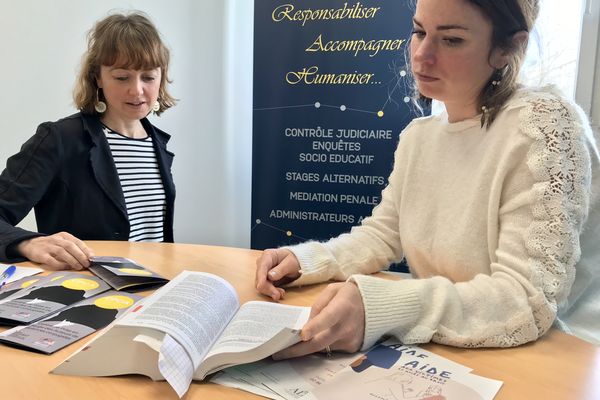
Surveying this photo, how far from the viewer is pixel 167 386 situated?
2.18 feet

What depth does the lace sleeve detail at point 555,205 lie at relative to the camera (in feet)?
2.65

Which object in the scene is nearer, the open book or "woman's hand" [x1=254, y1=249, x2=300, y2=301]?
the open book

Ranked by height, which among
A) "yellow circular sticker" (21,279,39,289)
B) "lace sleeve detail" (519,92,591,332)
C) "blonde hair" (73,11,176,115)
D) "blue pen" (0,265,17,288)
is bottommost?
"blue pen" (0,265,17,288)

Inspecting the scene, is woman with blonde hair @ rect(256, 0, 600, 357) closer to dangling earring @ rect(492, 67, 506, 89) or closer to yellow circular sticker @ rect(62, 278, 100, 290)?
dangling earring @ rect(492, 67, 506, 89)

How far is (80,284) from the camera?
1021 mm

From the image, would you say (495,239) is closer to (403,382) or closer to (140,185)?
(403,382)

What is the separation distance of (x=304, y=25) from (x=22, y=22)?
1.17 metres

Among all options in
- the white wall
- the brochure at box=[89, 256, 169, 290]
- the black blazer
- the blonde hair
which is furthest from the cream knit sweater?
the white wall

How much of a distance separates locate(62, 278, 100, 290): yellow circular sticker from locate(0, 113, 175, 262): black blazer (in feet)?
1.96

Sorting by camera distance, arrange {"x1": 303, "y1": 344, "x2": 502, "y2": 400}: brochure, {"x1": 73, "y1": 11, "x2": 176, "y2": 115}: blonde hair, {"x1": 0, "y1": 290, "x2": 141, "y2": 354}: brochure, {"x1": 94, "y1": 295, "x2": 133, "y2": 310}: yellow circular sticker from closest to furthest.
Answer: {"x1": 303, "y1": 344, "x2": 502, "y2": 400}: brochure
{"x1": 0, "y1": 290, "x2": 141, "y2": 354}: brochure
{"x1": 94, "y1": 295, "x2": 133, "y2": 310}: yellow circular sticker
{"x1": 73, "y1": 11, "x2": 176, "y2": 115}: blonde hair

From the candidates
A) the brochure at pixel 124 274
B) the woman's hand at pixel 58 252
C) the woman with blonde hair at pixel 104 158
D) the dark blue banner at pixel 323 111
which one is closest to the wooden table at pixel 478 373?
the brochure at pixel 124 274

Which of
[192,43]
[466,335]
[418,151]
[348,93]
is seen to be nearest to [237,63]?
[192,43]

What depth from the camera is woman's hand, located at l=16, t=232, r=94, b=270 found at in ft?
3.77

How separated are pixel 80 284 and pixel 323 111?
1.59 m
